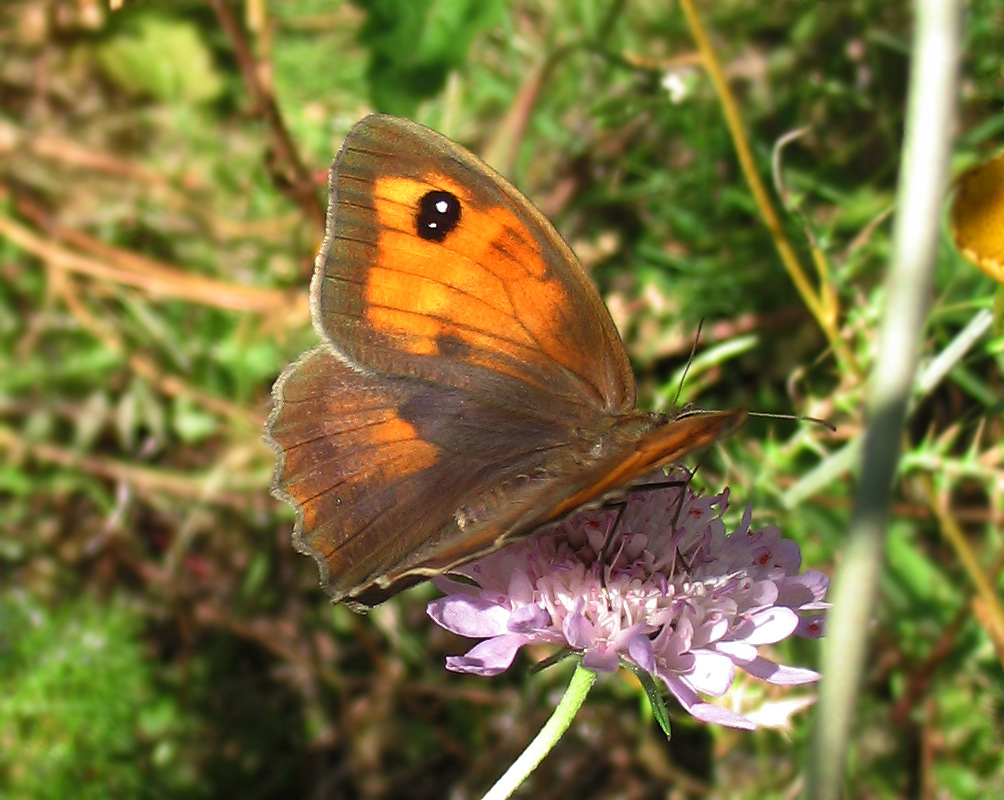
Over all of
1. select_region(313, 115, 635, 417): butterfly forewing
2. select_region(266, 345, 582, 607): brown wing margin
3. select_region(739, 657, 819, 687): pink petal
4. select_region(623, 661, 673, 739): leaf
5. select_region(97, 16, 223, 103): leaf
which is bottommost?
select_region(739, 657, 819, 687): pink petal

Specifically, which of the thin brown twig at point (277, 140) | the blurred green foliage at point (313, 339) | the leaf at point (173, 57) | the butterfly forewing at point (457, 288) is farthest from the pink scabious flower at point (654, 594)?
the leaf at point (173, 57)

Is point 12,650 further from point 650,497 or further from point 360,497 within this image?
point 650,497

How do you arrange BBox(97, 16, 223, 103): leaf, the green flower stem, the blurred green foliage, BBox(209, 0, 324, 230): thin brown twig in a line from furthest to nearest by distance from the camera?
BBox(97, 16, 223, 103): leaf < BBox(209, 0, 324, 230): thin brown twig < the blurred green foliage < the green flower stem

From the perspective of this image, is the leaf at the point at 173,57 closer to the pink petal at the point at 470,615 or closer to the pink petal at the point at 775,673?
the pink petal at the point at 470,615

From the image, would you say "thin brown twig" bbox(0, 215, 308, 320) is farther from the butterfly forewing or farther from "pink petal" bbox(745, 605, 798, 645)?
"pink petal" bbox(745, 605, 798, 645)

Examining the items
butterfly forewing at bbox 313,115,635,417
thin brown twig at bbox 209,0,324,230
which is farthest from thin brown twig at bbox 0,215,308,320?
butterfly forewing at bbox 313,115,635,417

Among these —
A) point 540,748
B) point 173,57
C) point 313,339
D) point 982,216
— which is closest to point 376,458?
point 540,748
